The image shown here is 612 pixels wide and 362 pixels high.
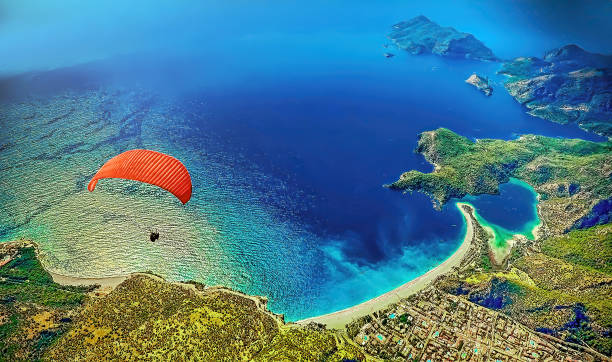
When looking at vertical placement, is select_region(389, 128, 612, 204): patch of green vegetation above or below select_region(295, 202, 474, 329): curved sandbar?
above

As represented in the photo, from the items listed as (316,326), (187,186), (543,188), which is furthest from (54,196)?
(543,188)

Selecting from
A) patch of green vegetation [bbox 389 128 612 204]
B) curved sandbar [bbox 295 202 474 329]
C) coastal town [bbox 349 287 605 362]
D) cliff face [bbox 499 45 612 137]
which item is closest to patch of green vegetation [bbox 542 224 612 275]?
patch of green vegetation [bbox 389 128 612 204]

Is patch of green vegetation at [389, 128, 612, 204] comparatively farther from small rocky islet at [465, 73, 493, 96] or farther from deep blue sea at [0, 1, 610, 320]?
small rocky islet at [465, 73, 493, 96]

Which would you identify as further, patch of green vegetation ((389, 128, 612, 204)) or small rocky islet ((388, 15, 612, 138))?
small rocky islet ((388, 15, 612, 138))

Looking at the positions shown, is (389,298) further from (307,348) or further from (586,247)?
(586,247)

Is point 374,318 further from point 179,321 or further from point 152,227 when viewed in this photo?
point 152,227

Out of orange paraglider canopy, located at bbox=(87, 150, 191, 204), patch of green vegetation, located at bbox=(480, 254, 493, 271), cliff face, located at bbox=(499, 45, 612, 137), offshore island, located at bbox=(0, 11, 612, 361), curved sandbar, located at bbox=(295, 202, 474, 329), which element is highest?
orange paraglider canopy, located at bbox=(87, 150, 191, 204)

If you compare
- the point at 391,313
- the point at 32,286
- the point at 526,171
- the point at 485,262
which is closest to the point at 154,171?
the point at 32,286
